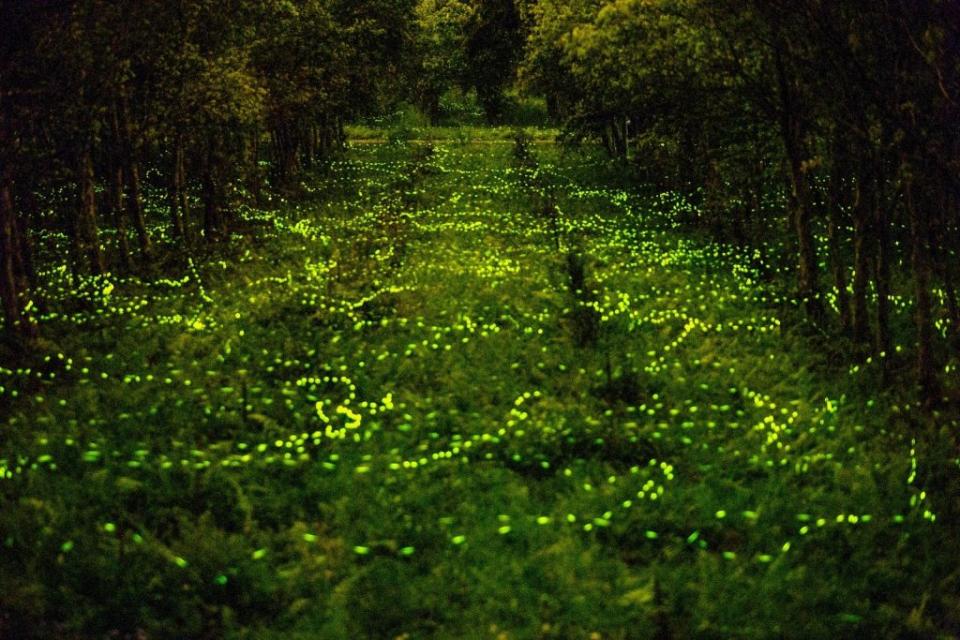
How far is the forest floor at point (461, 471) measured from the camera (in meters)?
6.74

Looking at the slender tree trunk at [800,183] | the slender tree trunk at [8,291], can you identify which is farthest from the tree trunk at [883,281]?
the slender tree trunk at [8,291]

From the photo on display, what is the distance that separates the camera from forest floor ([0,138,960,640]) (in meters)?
6.74

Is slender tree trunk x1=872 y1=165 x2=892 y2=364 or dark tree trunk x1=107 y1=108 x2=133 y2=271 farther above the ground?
dark tree trunk x1=107 y1=108 x2=133 y2=271

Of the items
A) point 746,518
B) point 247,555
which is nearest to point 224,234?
point 247,555

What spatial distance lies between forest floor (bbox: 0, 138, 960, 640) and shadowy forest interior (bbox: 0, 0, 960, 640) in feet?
0.16

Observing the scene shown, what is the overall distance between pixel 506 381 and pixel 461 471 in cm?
285

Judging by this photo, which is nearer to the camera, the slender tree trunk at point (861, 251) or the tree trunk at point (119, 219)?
the slender tree trunk at point (861, 251)

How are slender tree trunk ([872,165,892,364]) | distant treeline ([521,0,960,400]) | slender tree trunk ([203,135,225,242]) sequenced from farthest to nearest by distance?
slender tree trunk ([203,135,225,242]) < slender tree trunk ([872,165,892,364]) < distant treeline ([521,0,960,400])

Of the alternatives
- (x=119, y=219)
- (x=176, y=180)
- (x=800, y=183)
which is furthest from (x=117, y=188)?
(x=800, y=183)

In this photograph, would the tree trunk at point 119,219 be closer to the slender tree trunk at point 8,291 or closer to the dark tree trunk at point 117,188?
the dark tree trunk at point 117,188

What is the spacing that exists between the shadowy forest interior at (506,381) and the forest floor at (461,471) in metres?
0.05

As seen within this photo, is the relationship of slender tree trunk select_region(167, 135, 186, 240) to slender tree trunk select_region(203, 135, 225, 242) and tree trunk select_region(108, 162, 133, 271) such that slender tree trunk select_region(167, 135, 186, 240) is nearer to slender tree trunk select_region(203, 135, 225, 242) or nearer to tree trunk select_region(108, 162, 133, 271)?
slender tree trunk select_region(203, 135, 225, 242)

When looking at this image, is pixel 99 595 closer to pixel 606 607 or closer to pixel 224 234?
pixel 606 607

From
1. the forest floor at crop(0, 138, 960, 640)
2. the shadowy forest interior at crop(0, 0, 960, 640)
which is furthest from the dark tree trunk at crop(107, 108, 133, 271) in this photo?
the forest floor at crop(0, 138, 960, 640)
